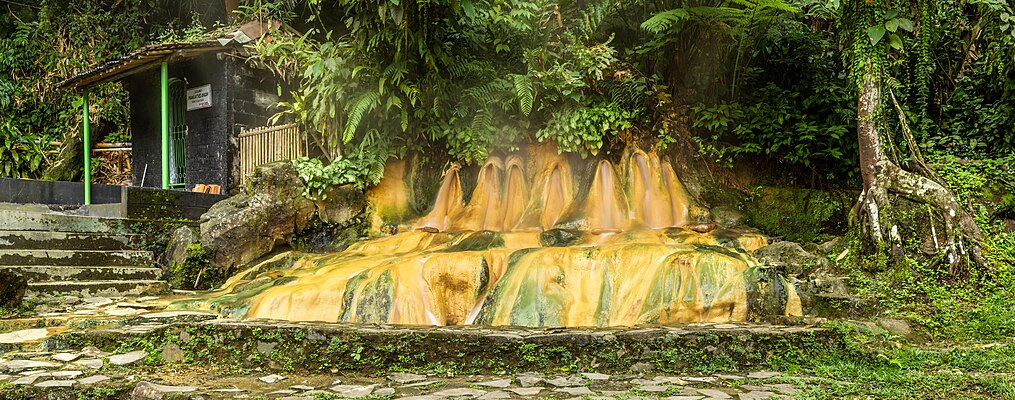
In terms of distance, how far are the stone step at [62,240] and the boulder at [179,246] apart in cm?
40

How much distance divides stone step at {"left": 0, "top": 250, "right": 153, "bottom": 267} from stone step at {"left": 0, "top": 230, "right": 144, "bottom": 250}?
17 cm

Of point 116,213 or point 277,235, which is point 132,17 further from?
point 277,235

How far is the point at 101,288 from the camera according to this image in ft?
24.8

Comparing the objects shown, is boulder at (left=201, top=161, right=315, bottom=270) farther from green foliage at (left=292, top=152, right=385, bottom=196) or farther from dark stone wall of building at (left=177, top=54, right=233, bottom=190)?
dark stone wall of building at (left=177, top=54, right=233, bottom=190)

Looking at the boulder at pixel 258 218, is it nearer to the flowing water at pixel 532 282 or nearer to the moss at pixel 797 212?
the flowing water at pixel 532 282

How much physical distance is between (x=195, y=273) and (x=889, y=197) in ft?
27.1

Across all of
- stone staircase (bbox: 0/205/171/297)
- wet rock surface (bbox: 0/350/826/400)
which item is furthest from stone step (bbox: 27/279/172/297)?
wet rock surface (bbox: 0/350/826/400)

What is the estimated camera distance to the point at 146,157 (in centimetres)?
1466

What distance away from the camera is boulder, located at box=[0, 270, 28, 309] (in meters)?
6.05

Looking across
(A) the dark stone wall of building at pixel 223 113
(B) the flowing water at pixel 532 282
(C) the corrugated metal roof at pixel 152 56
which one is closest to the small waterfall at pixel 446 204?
(B) the flowing water at pixel 532 282

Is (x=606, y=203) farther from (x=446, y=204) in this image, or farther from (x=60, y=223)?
(x=60, y=223)

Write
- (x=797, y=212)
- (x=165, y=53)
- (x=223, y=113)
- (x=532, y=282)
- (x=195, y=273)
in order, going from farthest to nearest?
(x=223, y=113)
(x=165, y=53)
(x=797, y=212)
(x=195, y=273)
(x=532, y=282)

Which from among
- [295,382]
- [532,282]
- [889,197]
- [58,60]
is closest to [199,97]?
[58,60]

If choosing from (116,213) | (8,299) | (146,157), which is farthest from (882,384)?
(146,157)
